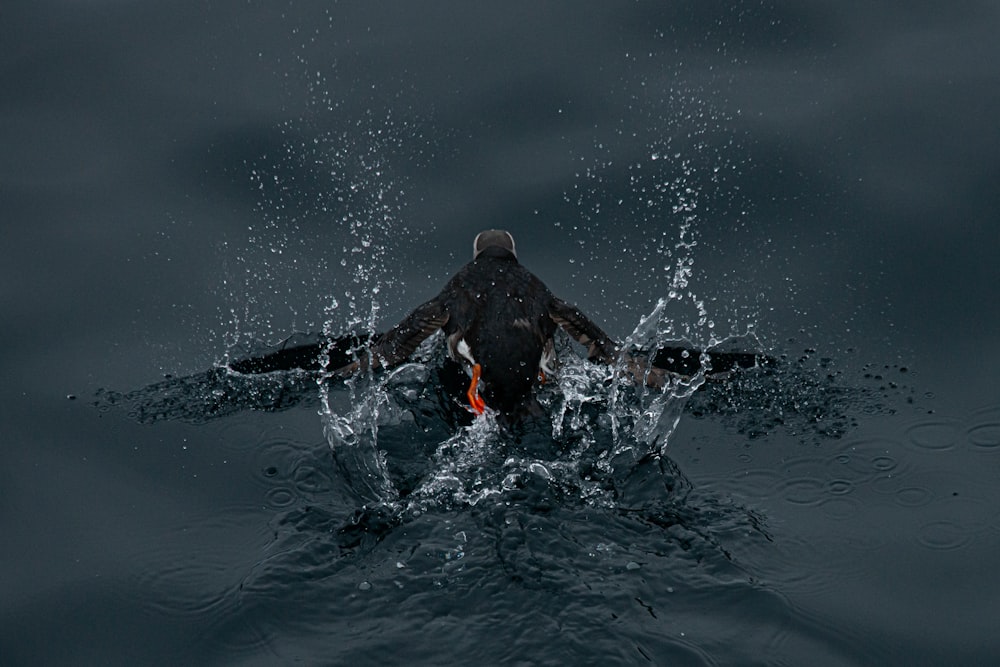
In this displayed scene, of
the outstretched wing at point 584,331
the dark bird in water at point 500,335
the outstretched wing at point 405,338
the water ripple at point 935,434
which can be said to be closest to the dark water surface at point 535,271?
the water ripple at point 935,434

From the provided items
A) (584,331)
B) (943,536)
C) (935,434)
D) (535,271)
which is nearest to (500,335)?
(584,331)

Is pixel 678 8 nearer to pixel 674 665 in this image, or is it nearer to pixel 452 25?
pixel 452 25

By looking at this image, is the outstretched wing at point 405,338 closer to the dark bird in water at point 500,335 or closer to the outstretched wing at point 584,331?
the dark bird in water at point 500,335

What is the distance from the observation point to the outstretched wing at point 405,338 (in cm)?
1163

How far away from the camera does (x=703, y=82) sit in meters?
14.2

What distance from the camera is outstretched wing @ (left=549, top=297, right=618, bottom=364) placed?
1160 centimetres

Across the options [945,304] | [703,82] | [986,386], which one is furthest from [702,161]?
[986,386]

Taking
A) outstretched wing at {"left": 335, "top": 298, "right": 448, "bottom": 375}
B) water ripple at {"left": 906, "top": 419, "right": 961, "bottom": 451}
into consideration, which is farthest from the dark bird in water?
water ripple at {"left": 906, "top": 419, "right": 961, "bottom": 451}

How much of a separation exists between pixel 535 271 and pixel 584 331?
1.44 metres

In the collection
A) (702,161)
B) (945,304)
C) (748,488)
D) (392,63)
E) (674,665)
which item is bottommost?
(674,665)

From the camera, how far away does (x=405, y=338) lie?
11.7 metres

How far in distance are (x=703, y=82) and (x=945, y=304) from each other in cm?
380

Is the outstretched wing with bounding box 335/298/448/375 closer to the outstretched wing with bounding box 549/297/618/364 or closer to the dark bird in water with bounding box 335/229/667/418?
the dark bird in water with bounding box 335/229/667/418

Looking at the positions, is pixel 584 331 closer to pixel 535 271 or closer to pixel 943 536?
pixel 535 271
